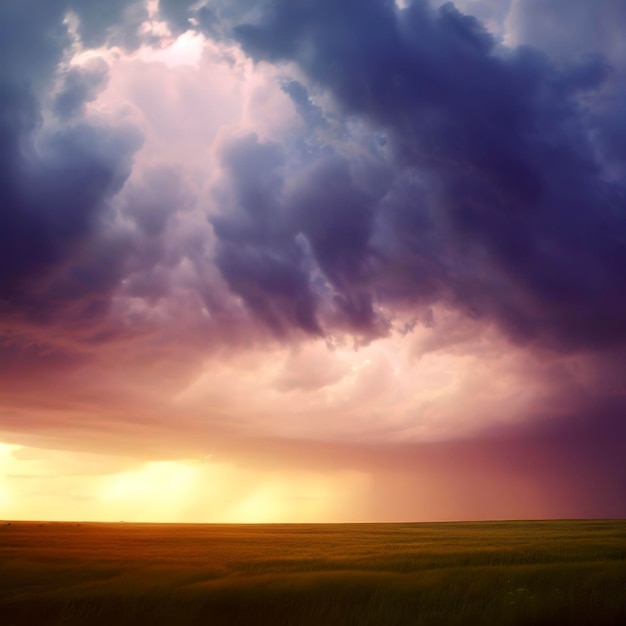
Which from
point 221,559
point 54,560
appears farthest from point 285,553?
point 54,560

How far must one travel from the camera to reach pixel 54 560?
25.8m

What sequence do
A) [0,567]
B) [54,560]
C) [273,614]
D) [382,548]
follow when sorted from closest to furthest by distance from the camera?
[273,614]
[0,567]
[54,560]
[382,548]

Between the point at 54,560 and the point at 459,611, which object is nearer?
the point at 459,611

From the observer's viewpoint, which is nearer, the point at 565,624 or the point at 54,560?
the point at 565,624

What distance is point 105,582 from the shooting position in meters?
20.1

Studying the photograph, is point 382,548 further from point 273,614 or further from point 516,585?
point 273,614

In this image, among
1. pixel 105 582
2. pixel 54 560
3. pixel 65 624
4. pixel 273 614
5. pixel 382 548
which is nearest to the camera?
pixel 65 624

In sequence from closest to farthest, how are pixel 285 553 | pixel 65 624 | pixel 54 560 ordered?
pixel 65 624 → pixel 54 560 → pixel 285 553

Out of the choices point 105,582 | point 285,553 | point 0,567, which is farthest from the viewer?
point 285,553

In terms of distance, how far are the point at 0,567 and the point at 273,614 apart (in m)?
14.0

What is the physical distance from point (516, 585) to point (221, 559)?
14.2 meters

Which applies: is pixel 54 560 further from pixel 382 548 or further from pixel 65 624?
pixel 382 548

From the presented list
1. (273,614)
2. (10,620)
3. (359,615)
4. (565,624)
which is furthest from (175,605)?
(565,624)

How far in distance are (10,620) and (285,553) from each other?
1665 centimetres
